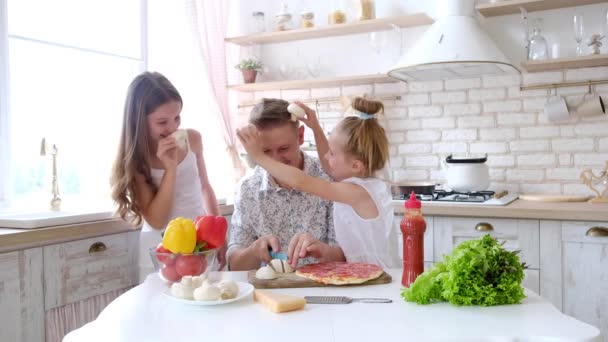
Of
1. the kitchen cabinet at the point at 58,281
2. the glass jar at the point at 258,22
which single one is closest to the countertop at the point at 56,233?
the kitchen cabinet at the point at 58,281

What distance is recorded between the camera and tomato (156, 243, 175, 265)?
129 cm

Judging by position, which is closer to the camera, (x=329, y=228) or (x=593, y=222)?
(x=329, y=228)

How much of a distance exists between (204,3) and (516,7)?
1.91 meters

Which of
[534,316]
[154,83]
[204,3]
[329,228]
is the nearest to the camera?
[534,316]

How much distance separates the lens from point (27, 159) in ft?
9.01

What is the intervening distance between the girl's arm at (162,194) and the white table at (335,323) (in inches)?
33.2

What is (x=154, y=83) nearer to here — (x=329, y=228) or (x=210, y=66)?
(x=329, y=228)

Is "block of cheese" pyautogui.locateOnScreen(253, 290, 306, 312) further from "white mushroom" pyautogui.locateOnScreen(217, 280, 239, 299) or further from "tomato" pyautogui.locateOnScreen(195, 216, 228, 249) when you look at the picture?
"tomato" pyautogui.locateOnScreen(195, 216, 228, 249)

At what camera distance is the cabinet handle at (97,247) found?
2.04m

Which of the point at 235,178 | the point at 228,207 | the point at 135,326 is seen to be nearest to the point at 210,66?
the point at 235,178

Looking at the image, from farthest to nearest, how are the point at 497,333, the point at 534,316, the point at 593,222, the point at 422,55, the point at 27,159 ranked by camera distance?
the point at 422,55 < the point at 27,159 < the point at 593,222 < the point at 534,316 < the point at 497,333

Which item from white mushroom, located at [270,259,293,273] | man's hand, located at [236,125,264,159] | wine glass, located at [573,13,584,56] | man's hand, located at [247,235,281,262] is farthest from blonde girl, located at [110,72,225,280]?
wine glass, located at [573,13,584,56]

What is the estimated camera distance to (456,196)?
9.62ft

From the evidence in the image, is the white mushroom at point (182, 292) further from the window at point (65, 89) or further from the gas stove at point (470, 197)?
the gas stove at point (470, 197)
